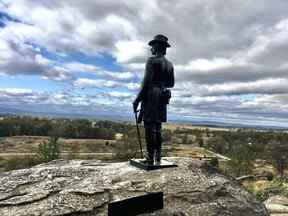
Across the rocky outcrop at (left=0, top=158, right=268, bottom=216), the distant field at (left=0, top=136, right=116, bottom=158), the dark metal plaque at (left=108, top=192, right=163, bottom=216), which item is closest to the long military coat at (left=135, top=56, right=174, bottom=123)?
the rocky outcrop at (left=0, top=158, right=268, bottom=216)

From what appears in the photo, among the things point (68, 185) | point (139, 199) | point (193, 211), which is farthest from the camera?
point (68, 185)

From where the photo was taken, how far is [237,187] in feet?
29.1

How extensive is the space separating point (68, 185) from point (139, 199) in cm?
216

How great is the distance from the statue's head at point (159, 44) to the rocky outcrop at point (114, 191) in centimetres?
299

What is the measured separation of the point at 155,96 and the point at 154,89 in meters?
0.18

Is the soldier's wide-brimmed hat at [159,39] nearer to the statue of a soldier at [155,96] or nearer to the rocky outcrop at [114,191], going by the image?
the statue of a soldier at [155,96]

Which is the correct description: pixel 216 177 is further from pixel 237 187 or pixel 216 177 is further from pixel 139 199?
pixel 139 199

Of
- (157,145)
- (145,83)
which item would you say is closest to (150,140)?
(157,145)

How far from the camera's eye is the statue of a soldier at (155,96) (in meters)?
9.12

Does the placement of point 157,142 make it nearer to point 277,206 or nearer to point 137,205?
point 137,205

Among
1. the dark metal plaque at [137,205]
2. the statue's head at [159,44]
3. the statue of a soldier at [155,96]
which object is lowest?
the dark metal plaque at [137,205]

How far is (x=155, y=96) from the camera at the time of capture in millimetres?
9156

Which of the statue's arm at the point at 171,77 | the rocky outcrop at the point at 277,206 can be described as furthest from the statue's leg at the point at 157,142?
the rocky outcrop at the point at 277,206

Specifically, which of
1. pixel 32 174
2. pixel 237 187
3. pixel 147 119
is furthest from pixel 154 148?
pixel 32 174
